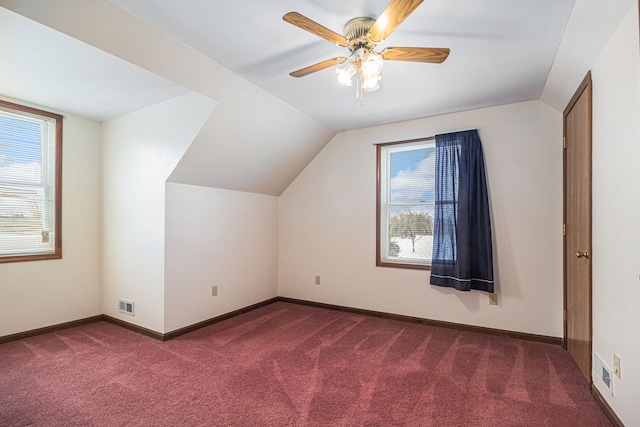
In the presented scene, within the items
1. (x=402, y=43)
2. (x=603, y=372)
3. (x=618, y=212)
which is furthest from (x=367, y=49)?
(x=603, y=372)

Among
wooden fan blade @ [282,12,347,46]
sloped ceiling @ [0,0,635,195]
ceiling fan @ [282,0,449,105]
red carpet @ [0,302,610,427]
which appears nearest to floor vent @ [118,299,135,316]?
red carpet @ [0,302,610,427]

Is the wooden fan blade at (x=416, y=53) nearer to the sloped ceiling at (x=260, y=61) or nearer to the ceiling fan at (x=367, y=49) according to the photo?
the ceiling fan at (x=367, y=49)

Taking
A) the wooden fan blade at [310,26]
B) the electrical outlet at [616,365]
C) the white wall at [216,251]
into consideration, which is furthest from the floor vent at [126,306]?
the electrical outlet at [616,365]

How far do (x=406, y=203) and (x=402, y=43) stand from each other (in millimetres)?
2026

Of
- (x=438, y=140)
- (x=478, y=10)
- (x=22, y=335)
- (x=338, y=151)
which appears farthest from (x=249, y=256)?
(x=478, y=10)

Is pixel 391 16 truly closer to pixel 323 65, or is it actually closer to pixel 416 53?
pixel 416 53

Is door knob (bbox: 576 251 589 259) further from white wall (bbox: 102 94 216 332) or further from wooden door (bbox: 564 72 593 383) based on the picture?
white wall (bbox: 102 94 216 332)

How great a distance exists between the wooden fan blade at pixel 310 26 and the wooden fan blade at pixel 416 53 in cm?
30

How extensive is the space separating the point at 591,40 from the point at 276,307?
4.12 metres

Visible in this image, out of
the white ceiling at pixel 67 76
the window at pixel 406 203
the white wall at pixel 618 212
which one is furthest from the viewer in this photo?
the window at pixel 406 203

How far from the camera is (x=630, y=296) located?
5.30ft

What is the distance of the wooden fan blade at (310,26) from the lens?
4.94ft

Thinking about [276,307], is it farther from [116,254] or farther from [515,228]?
[515,228]

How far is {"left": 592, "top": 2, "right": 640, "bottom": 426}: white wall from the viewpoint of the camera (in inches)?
61.9
